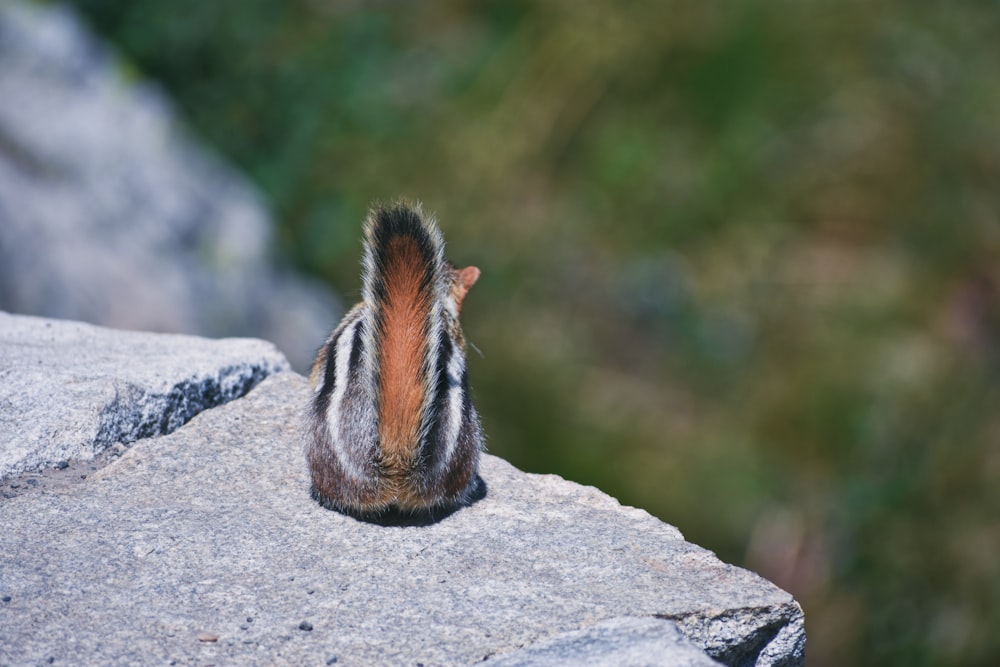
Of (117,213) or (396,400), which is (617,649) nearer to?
(396,400)

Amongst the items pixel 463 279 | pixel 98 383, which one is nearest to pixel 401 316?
pixel 463 279

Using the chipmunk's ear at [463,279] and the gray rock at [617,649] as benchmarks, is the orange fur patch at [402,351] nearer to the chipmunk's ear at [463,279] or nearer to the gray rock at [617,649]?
the chipmunk's ear at [463,279]

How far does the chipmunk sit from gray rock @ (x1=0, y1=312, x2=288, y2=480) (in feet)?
2.00

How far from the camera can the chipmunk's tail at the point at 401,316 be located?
3586mm

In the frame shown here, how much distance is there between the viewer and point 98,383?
4.10 metres

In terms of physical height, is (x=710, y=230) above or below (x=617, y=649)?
above

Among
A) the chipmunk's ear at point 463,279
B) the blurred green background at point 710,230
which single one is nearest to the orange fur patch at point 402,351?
the chipmunk's ear at point 463,279

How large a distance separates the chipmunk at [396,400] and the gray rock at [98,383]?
609mm

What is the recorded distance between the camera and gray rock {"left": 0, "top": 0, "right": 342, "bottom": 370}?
7.06 m

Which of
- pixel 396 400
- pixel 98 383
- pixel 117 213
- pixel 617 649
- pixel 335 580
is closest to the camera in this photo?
pixel 617 649

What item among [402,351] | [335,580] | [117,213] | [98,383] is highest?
[117,213]

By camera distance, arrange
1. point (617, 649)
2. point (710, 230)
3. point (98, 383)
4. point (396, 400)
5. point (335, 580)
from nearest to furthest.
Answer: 1. point (617, 649)
2. point (335, 580)
3. point (396, 400)
4. point (98, 383)
5. point (710, 230)

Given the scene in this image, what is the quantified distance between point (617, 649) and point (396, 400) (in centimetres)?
98

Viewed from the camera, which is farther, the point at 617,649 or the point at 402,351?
the point at 402,351
